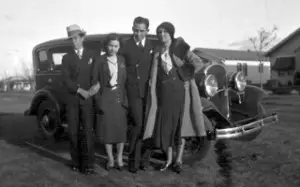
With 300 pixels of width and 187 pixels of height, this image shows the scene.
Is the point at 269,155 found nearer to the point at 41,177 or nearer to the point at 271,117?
the point at 271,117

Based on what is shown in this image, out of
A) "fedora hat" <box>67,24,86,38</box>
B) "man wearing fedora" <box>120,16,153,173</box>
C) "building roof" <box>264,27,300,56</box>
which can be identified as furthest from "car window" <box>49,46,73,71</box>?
"building roof" <box>264,27,300,56</box>

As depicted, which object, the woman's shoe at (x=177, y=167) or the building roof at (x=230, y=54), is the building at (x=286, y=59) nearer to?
the building roof at (x=230, y=54)

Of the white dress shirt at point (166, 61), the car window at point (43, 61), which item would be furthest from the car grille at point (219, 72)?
the car window at point (43, 61)

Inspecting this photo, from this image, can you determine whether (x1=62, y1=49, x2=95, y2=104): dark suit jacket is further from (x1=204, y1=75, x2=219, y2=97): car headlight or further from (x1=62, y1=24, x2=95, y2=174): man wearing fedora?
(x1=204, y1=75, x2=219, y2=97): car headlight

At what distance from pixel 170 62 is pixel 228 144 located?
7.83 ft

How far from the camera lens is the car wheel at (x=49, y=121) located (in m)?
5.93

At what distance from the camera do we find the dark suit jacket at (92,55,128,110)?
395 centimetres

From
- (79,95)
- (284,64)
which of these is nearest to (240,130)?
(79,95)

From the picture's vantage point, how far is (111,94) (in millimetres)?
3947

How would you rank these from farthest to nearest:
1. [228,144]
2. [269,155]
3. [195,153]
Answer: [228,144] < [269,155] < [195,153]

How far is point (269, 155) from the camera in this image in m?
4.70

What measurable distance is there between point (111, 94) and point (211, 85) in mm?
1533

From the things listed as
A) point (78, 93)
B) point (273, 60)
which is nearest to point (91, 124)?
point (78, 93)

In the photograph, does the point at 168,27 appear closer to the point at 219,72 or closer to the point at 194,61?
the point at 194,61
